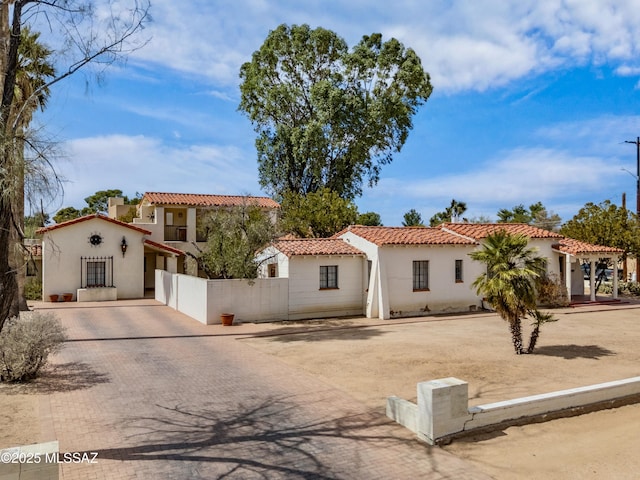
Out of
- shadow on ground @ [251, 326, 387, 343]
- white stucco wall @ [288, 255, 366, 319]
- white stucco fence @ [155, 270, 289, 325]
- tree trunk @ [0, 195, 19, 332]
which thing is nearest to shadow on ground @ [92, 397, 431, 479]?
tree trunk @ [0, 195, 19, 332]

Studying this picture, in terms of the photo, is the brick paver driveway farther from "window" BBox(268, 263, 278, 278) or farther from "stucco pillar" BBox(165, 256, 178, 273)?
"stucco pillar" BBox(165, 256, 178, 273)

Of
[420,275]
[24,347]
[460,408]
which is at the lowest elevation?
[460,408]

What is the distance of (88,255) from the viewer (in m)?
28.6

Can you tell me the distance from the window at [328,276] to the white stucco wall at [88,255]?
44.6 ft

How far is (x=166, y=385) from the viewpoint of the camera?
36.8 feet

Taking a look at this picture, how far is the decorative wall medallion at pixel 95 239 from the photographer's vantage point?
2866cm

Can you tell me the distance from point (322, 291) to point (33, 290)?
17.9 m

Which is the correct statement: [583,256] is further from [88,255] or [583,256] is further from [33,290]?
[33,290]

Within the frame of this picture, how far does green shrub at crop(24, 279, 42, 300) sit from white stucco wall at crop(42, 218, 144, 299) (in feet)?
3.90

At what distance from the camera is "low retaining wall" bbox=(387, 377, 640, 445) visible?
8.04m

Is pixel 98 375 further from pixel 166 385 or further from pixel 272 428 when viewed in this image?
pixel 272 428

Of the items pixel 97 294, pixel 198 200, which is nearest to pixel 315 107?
pixel 198 200

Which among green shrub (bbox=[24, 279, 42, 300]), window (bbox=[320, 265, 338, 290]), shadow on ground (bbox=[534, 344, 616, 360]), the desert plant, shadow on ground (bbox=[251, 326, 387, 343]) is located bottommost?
shadow on ground (bbox=[534, 344, 616, 360])

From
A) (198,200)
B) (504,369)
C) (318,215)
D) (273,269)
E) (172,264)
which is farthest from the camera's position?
(198,200)
